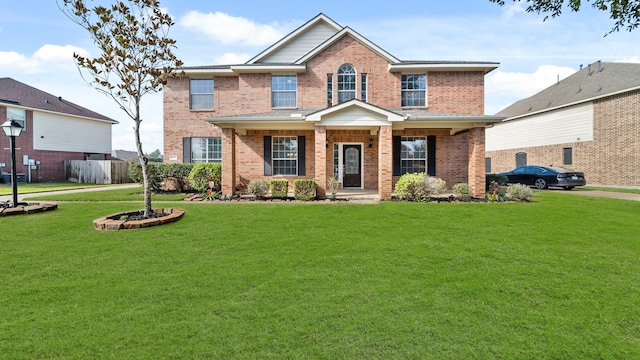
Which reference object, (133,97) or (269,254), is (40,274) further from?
(133,97)

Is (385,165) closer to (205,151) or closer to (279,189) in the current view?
(279,189)

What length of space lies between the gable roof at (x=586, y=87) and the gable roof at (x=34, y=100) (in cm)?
3952

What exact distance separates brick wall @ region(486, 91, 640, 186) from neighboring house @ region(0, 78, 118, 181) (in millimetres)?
40161

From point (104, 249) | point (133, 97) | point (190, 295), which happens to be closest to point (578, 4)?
point (190, 295)

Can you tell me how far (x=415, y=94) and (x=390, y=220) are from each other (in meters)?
9.73

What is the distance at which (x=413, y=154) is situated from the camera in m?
15.1

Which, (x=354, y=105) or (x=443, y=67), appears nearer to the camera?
(x=354, y=105)

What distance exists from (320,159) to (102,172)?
19146 millimetres

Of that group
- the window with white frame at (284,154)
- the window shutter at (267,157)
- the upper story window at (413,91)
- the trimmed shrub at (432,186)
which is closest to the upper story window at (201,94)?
the window shutter at (267,157)

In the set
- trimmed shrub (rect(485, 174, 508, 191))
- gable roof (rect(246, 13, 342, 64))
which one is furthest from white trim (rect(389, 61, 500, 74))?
trimmed shrub (rect(485, 174, 508, 191))

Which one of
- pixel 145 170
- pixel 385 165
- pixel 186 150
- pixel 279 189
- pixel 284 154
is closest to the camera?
pixel 145 170

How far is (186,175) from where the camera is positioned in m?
14.8

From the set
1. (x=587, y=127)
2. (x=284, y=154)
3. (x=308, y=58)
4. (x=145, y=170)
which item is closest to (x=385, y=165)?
(x=284, y=154)

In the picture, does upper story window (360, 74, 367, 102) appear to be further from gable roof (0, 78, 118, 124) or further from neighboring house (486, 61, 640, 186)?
gable roof (0, 78, 118, 124)
